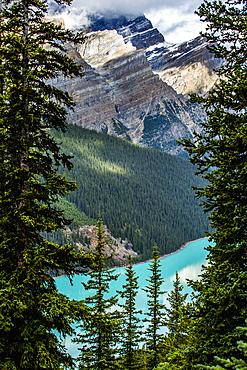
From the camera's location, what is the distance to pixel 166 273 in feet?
343

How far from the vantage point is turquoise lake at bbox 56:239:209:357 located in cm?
8575

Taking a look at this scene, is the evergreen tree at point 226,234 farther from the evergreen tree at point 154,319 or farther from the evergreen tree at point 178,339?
the evergreen tree at point 154,319

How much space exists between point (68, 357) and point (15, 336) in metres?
1.52

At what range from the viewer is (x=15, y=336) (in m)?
6.82

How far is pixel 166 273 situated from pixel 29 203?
103258 mm

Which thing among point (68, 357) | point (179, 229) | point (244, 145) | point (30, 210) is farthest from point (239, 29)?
point (179, 229)

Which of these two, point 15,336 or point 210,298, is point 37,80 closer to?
point 15,336

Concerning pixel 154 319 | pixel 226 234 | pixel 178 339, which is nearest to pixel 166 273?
pixel 178 339

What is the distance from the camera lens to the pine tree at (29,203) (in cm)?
676

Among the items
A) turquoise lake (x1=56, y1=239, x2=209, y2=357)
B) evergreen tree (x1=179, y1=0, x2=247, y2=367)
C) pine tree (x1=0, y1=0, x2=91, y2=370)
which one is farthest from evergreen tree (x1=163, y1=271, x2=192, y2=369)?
turquoise lake (x1=56, y1=239, x2=209, y2=357)

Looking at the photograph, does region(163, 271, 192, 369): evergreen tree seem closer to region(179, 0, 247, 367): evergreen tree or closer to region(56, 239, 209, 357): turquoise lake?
region(179, 0, 247, 367): evergreen tree

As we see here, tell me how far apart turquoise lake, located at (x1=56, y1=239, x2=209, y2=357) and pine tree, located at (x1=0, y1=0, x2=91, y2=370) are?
51762mm

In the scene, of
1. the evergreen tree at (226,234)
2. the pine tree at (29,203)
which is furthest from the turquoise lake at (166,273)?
the evergreen tree at (226,234)

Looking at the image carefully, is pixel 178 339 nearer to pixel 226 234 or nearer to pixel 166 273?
pixel 226 234
